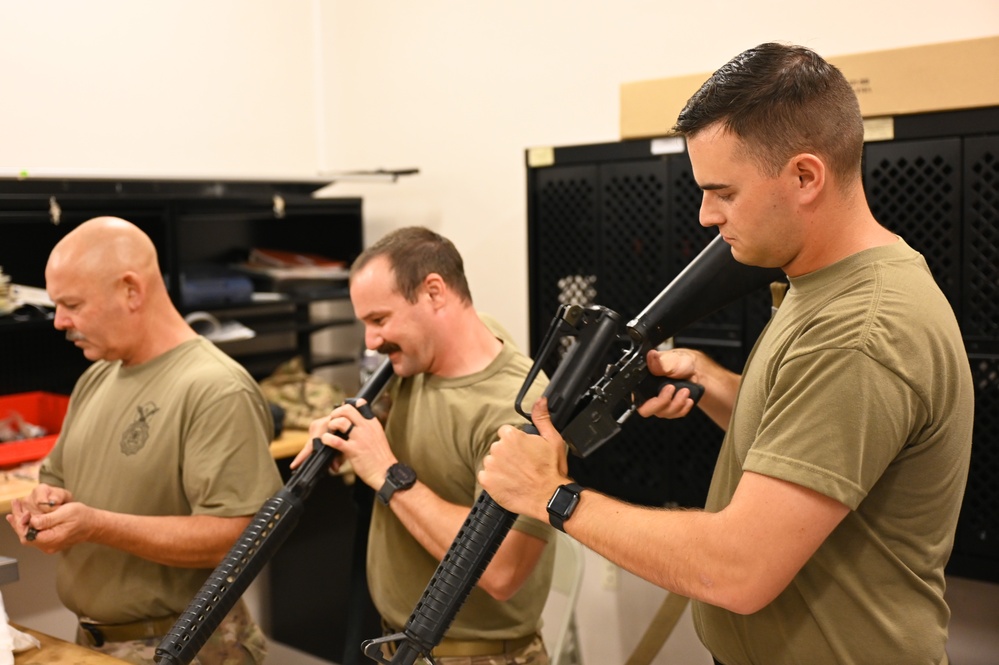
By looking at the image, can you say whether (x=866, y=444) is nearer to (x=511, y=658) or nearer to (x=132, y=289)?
(x=511, y=658)

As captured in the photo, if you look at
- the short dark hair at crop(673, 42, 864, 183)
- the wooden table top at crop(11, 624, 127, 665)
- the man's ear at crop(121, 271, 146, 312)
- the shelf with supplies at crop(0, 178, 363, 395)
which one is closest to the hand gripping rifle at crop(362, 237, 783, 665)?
the short dark hair at crop(673, 42, 864, 183)

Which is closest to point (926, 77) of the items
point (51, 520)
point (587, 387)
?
point (587, 387)

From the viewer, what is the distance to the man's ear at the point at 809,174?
1.08 metres

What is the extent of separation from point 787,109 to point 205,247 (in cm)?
260

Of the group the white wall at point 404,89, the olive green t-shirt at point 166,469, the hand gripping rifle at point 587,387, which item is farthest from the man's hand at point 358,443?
the white wall at point 404,89

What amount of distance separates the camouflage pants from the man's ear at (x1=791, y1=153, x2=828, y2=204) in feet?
4.28

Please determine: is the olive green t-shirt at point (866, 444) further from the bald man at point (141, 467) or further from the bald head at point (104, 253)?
the bald head at point (104, 253)

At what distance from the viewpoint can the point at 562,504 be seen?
119 centimetres

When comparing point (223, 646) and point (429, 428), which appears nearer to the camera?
point (429, 428)

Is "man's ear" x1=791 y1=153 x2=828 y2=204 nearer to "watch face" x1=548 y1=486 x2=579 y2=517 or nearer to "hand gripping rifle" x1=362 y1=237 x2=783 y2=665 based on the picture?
"hand gripping rifle" x1=362 y1=237 x2=783 y2=665

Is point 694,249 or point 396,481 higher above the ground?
point 694,249

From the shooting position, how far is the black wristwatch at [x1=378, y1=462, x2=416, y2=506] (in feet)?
5.28

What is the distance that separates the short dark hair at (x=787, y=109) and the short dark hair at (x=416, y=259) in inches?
28.5

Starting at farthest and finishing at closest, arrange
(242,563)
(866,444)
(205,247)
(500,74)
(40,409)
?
(205,247), (500,74), (40,409), (242,563), (866,444)
